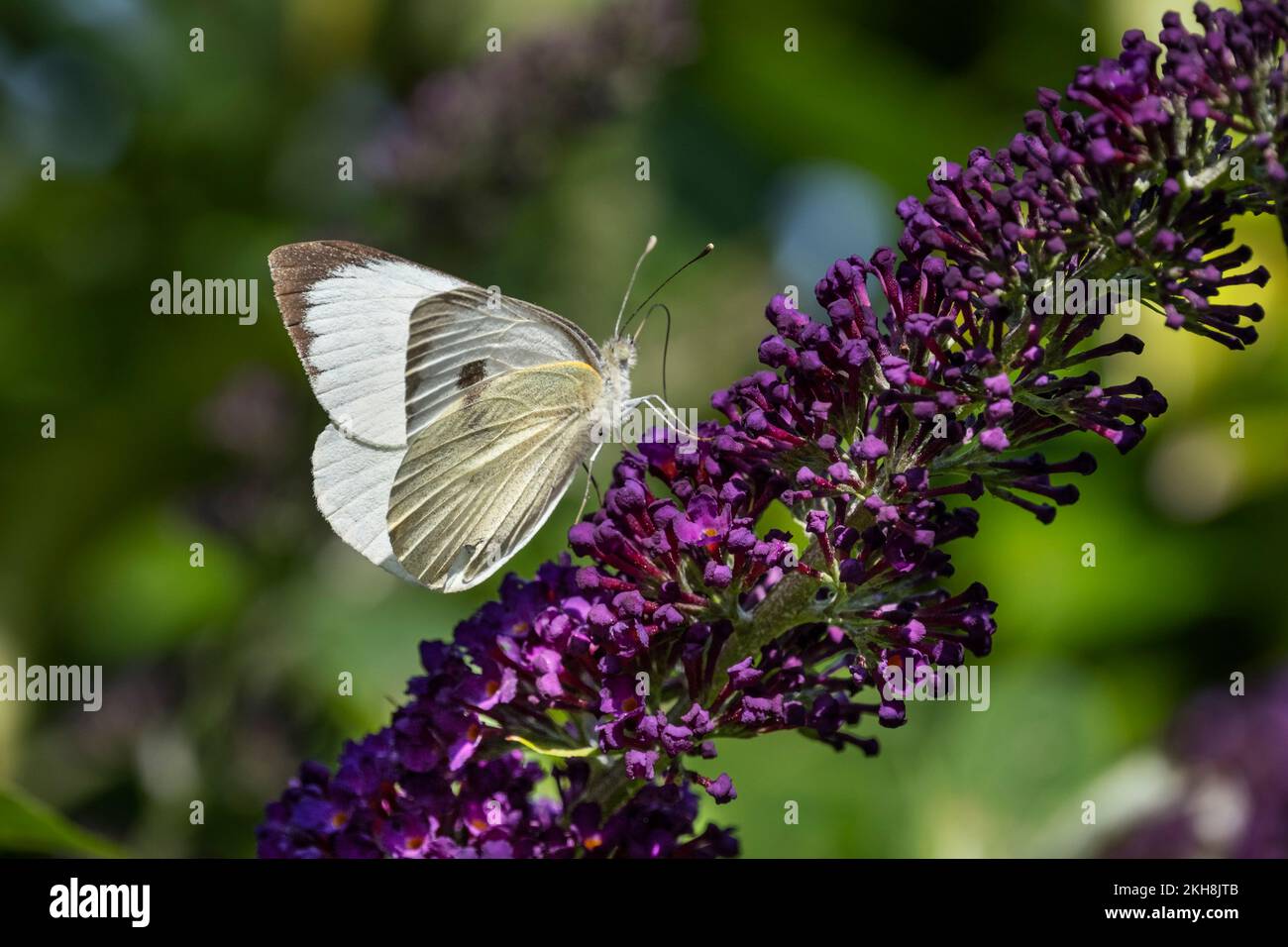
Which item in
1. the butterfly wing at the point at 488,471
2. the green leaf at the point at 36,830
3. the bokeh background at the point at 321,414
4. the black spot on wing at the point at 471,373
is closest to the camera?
the green leaf at the point at 36,830

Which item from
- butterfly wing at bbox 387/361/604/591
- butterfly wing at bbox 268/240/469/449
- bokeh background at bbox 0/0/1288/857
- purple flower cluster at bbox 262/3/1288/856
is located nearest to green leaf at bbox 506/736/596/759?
purple flower cluster at bbox 262/3/1288/856

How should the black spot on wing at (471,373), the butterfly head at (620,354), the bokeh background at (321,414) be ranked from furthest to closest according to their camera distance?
1. the bokeh background at (321,414)
2. the butterfly head at (620,354)
3. the black spot on wing at (471,373)

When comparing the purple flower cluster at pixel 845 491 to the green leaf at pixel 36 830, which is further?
the green leaf at pixel 36 830

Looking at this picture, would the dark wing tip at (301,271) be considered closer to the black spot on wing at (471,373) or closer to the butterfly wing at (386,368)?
the butterfly wing at (386,368)

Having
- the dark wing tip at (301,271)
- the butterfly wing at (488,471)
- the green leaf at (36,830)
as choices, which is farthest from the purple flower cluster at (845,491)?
A: the dark wing tip at (301,271)

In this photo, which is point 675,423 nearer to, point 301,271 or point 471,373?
point 471,373

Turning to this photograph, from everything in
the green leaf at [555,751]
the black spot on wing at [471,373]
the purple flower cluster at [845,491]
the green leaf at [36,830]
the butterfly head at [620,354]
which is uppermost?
the butterfly head at [620,354]

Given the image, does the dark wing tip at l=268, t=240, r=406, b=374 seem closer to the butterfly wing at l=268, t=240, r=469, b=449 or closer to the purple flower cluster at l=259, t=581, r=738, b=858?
the butterfly wing at l=268, t=240, r=469, b=449
